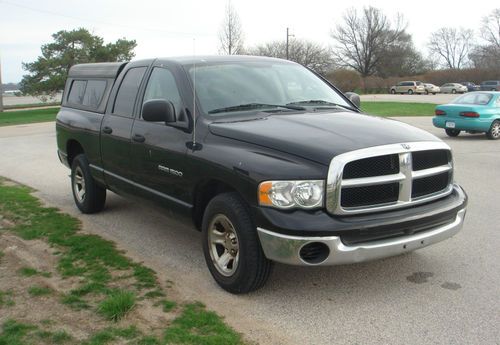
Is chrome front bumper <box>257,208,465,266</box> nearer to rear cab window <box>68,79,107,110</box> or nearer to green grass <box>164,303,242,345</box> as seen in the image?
green grass <box>164,303,242,345</box>

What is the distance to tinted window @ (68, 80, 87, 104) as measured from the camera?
6754 mm

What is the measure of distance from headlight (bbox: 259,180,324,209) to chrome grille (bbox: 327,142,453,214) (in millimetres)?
80

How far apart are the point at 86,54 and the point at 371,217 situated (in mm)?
39588

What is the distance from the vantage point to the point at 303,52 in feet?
244

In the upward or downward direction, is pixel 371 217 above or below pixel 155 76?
below

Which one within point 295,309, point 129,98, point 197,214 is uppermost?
point 129,98

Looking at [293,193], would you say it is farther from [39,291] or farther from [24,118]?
[24,118]

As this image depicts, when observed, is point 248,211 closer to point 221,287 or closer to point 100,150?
point 221,287

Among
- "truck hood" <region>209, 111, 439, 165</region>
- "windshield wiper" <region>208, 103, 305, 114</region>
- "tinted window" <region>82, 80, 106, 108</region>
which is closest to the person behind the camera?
"truck hood" <region>209, 111, 439, 165</region>

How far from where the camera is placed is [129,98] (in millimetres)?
5539

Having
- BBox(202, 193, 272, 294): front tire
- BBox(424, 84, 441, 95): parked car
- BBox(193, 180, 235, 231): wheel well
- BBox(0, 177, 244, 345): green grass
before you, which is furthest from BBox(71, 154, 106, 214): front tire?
BBox(424, 84, 441, 95): parked car

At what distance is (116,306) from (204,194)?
118cm


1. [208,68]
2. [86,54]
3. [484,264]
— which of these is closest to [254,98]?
[208,68]

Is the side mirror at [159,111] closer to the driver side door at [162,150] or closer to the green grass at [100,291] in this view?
the driver side door at [162,150]
